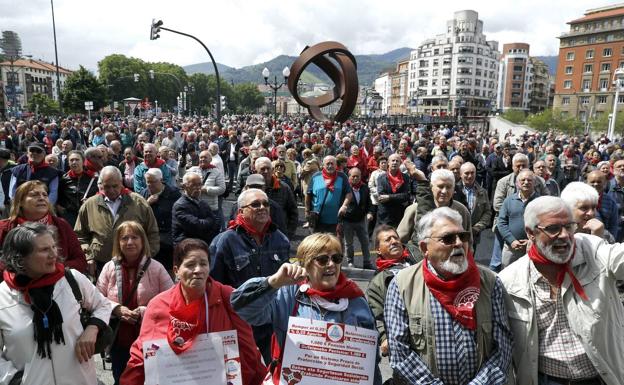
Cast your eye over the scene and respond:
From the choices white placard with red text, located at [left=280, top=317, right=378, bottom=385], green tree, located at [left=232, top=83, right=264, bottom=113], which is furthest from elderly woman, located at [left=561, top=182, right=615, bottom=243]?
green tree, located at [left=232, top=83, right=264, bottom=113]

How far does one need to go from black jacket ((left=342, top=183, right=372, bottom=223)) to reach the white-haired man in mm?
3076

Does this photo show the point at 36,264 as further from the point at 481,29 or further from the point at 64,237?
the point at 481,29

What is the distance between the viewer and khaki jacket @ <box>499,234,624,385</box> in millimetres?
2377

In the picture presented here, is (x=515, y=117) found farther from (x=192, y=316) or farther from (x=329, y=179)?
(x=192, y=316)

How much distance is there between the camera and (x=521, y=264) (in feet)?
8.64

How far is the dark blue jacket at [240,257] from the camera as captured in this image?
3.54 m

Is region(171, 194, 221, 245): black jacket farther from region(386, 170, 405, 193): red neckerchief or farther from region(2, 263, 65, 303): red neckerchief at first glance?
region(386, 170, 405, 193): red neckerchief

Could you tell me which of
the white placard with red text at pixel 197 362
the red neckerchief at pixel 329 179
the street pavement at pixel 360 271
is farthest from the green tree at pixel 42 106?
the white placard with red text at pixel 197 362

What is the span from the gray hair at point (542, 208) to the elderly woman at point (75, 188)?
17.5ft

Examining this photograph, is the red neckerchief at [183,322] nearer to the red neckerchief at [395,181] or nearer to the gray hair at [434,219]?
the gray hair at [434,219]

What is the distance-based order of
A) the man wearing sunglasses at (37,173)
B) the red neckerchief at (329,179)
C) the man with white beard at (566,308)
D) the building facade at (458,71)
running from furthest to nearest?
the building facade at (458,71) < the red neckerchief at (329,179) < the man wearing sunglasses at (37,173) < the man with white beard at (566,308)

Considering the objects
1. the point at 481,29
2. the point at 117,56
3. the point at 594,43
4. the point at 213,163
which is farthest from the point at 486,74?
the point at 213,163

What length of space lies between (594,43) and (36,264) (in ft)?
319

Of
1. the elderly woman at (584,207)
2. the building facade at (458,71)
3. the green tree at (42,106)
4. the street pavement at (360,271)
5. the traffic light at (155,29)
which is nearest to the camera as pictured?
the elderly woman at (584,207)
